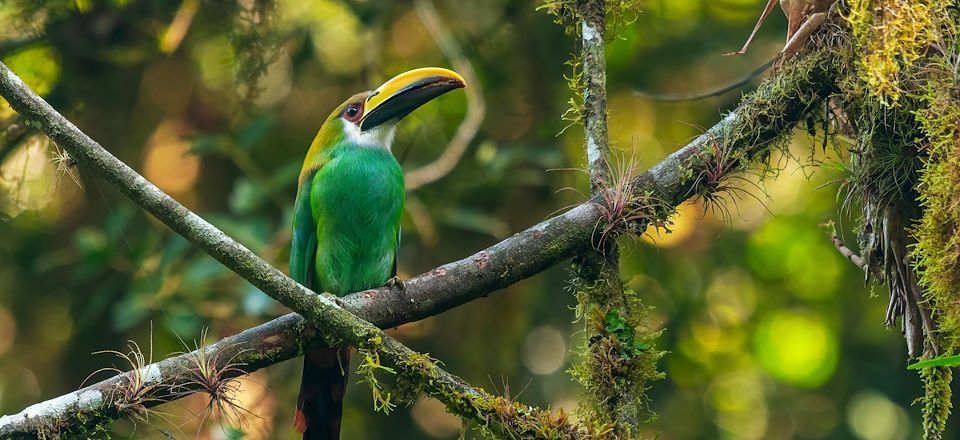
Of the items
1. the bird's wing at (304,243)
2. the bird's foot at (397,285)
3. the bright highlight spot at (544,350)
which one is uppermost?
the bright highlight spot at (544,350)

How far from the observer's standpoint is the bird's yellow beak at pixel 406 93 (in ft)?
13.0

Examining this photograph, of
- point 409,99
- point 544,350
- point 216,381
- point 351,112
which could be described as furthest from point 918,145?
point 544,350

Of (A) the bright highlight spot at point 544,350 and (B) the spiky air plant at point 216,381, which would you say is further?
(A) the bright highlight spot at point 544,350

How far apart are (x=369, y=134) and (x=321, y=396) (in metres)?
1.22

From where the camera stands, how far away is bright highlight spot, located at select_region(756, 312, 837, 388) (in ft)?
20.5

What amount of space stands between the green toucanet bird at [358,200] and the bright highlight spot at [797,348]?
3136 millimetres

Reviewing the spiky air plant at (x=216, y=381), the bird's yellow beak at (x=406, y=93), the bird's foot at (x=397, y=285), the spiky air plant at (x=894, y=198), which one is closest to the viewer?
the spiky air plant at (x=216, y=381)

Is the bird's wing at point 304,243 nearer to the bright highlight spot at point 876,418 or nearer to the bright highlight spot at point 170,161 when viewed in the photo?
the bright highlight spot at point 170,161

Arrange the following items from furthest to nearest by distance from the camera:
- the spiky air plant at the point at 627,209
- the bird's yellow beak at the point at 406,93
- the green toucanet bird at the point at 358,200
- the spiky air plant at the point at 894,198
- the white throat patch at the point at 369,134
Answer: the white throat patch at the point at 369,134, the green toucanet bird at the point at 358,200, the bird's yellow beak at the point at 406,93, the spiky air plant at the point at 627,209, the spiky air plant at the point at 894,198

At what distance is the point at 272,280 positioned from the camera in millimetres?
2543

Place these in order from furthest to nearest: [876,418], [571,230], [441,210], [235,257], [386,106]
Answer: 1. [876,418]
2. [441,210]
3. [386,106]
4. [571,230]
5. [235,257]

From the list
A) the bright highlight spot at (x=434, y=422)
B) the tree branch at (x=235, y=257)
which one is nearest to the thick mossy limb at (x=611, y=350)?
the tree branch at (x=235, y=257)

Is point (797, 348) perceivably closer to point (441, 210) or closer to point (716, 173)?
point (441, 210)

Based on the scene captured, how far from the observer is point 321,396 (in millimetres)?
3654
